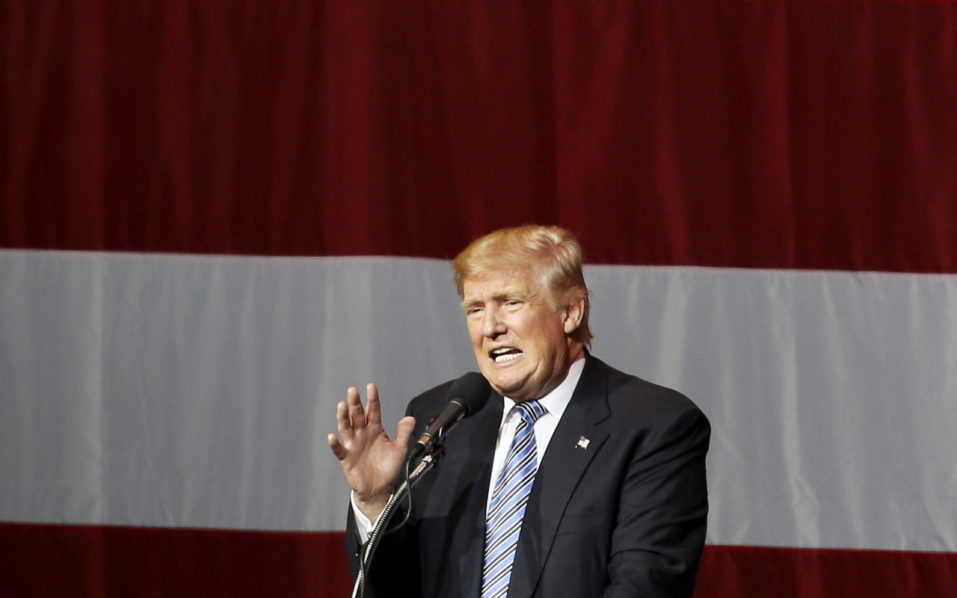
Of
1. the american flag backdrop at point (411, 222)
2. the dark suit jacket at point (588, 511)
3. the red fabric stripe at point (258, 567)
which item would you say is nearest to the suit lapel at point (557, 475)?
the dark suit jacket at point (588, 511)

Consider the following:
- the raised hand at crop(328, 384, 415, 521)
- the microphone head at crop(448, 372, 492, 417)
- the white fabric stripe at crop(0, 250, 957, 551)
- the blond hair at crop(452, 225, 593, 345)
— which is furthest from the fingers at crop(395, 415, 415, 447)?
the white fabric stripe at crop(0, 250, 957, 551)

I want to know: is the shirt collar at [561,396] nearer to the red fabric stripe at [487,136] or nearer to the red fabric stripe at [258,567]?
the red fabric stripe at [487,136]

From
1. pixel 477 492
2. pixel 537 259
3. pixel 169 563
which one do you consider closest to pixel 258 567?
pixel 169 563

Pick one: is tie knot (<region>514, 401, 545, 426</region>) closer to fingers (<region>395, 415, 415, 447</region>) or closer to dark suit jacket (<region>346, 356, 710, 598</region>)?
dark suit jacket (<region>346, 356, 710, 598</region>)

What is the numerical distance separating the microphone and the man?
13cm

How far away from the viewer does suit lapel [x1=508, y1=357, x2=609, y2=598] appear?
1.83 metres

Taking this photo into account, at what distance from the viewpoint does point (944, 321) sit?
3.04m

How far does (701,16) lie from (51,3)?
5.87ft

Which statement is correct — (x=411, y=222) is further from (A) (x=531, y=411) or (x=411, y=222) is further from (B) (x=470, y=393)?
(B) (x=470, y=393)

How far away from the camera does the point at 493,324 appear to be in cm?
194

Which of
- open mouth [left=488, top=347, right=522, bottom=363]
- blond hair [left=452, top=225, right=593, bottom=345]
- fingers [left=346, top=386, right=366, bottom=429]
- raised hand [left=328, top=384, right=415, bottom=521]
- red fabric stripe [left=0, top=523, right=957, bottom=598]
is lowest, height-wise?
red fabric stripe [left=0, top=523, right=957, bottom=598]

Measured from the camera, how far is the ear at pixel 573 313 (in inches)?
78.6

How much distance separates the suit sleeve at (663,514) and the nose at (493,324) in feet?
1.02

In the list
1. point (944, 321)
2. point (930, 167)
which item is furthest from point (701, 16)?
point (944, 321)
